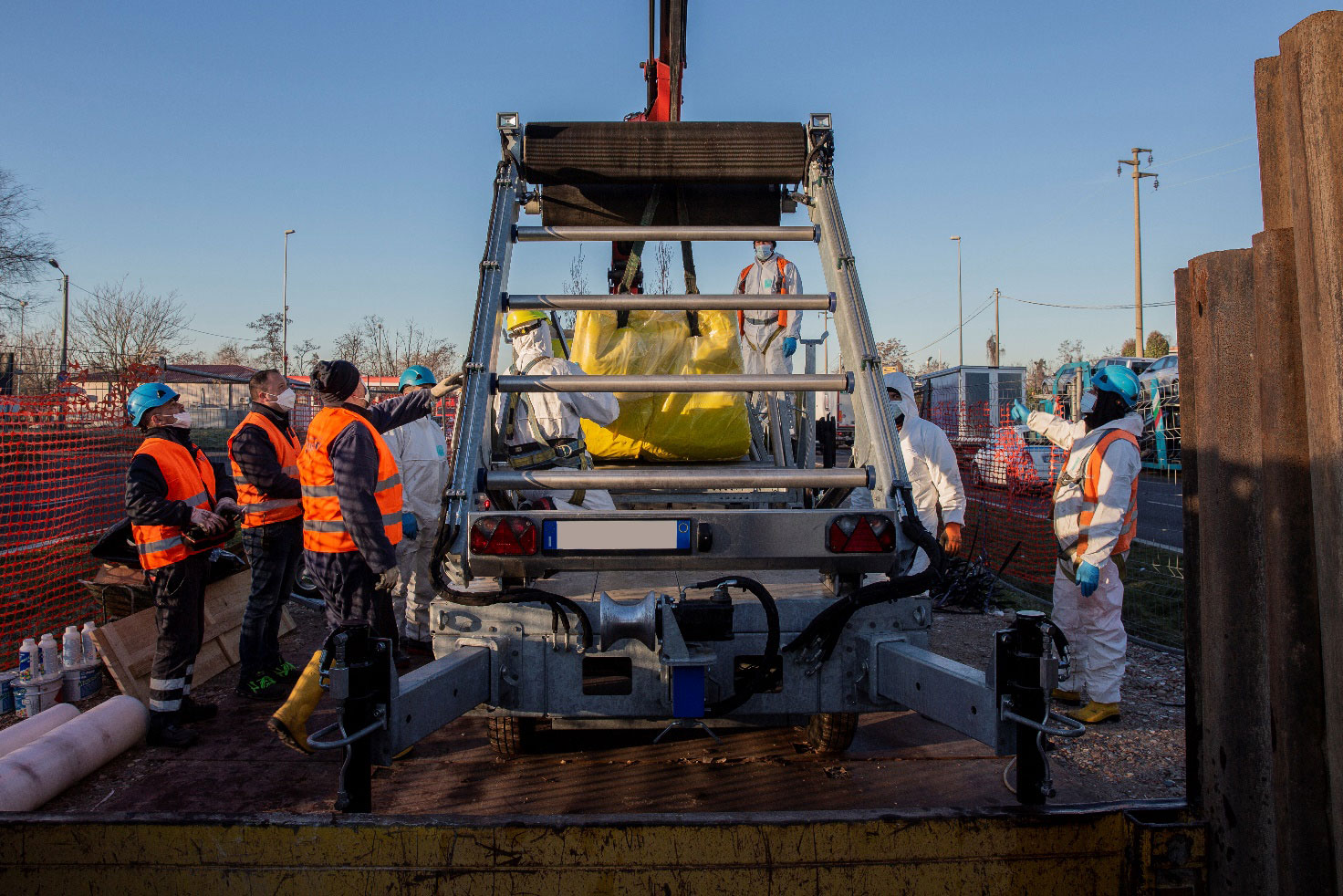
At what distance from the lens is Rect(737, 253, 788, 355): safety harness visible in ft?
19.6

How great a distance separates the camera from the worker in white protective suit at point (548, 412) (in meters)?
4.08

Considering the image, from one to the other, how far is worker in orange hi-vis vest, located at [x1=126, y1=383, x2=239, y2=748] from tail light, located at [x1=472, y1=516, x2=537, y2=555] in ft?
8.62

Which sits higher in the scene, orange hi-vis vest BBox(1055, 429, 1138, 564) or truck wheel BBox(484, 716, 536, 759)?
orange hi-vis vest BBox(1055, 429, 1138, 564)

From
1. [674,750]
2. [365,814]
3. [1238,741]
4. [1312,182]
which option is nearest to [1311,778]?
[1238,741]

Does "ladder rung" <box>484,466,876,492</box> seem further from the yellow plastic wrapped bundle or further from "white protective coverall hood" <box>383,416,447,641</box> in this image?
"white protective coverall hood" <box>383,416,447,641</box>

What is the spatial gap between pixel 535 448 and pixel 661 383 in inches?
43.3

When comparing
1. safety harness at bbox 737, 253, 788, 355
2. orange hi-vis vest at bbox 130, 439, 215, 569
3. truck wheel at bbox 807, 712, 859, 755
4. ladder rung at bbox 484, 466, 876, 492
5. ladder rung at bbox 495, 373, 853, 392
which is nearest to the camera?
ladder rung at bbox 484, 466, 876, 492

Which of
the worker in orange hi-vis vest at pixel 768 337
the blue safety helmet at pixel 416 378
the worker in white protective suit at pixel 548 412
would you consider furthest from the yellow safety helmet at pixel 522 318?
the blue safety helmet at pixel 416 378

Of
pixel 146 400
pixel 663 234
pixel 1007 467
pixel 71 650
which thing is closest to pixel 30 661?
pixel 71 650

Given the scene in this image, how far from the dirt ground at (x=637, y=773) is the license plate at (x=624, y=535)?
4.53 ft

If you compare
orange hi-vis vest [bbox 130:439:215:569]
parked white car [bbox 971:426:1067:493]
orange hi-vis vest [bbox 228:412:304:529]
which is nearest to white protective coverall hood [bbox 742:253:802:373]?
orange hi-vis vest [bbox 228:412:304:529]

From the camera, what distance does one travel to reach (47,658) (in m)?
4.77

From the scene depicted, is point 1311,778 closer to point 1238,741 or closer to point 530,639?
point 1238,741

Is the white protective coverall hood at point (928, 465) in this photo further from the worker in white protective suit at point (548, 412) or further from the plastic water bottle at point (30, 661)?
the plastic water bottle at point (30, 661)
